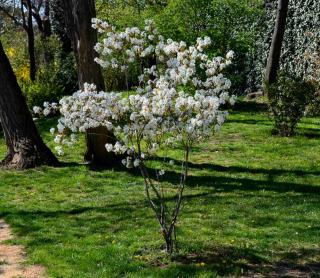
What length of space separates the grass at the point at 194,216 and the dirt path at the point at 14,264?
0.15 m

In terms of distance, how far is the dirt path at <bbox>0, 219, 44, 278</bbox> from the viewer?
6.06m

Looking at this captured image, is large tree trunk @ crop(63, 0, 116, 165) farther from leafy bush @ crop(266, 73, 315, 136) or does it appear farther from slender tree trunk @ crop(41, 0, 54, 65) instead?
slender tree trunk @ crop(41, 0, 54, 65)

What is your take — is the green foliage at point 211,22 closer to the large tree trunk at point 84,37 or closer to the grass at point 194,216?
the grass at point 194,216

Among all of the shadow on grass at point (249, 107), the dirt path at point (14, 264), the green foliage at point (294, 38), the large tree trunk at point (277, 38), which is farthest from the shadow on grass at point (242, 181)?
the green foliage at point (294, 38)

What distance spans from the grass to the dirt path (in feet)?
0.48

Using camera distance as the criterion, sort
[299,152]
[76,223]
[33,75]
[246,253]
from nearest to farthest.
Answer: [246,253]
[76,223]
[299,152]
[33,75]

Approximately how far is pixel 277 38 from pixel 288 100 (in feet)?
11.5

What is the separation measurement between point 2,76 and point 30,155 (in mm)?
1876

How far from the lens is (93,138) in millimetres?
10867

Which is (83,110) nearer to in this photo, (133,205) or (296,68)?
(133,205)

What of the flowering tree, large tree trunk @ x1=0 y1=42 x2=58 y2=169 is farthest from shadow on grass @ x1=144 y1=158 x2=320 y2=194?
the flowering tree

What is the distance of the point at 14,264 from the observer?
6.41m

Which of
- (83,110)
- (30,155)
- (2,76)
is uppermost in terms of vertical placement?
(2,76)

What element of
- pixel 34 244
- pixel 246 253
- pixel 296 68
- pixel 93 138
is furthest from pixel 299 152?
pixel 296 68
